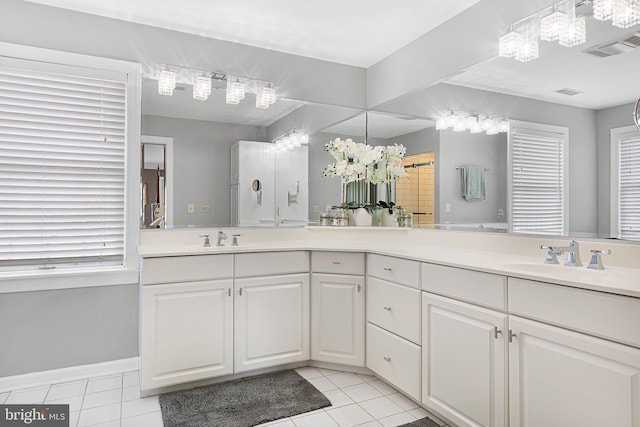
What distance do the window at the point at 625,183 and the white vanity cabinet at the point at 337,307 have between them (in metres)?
1.37

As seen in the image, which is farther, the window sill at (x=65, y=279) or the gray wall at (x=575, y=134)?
the window sill at (x=65, y=279)

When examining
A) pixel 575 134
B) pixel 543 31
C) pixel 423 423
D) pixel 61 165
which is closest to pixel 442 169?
pixel 575 134

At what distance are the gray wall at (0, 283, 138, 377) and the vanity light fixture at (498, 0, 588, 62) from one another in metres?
2.82

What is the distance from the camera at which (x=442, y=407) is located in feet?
6.50

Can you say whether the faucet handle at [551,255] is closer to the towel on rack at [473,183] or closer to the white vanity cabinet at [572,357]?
the white vanity cabinet at [572,357]

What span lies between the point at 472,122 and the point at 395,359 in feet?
5.13

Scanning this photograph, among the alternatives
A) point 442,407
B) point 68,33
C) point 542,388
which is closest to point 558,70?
point 542,388

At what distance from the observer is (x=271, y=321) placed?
2594 mm

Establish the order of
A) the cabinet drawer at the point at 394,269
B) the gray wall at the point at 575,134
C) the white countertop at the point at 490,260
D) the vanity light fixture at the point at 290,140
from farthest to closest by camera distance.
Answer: the vanity light fixture at the point at 290,140 → the cabinet drawer at the point at 394,269 → the gray wall at the point at 575,134 → the white countertop at the point at 490,260

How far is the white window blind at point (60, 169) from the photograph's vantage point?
2480 millimetres

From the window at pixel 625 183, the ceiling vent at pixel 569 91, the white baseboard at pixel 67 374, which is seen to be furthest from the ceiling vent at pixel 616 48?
the white baseboard at pixel 67 374

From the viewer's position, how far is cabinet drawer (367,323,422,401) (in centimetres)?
217

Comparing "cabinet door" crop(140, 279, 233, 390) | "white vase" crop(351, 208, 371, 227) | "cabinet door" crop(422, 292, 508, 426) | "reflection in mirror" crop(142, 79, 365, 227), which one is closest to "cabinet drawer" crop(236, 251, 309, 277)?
"cabinet door" crop(140, 279, 233, 390)

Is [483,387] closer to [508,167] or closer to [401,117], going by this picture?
[508,167]
